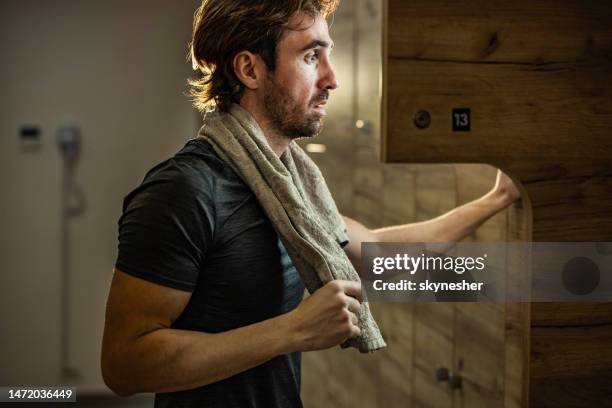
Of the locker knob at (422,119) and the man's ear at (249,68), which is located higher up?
the man's ear at (249,68)

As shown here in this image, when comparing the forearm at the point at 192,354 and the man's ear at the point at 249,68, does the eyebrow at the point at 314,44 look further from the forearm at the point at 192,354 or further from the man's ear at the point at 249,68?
the forearm at the point at 192,354

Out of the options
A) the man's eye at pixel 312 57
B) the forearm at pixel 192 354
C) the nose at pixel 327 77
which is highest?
the man's eye at pixel 312 57

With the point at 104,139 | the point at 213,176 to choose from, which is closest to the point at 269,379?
the point at 213,176

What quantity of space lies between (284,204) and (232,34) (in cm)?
25

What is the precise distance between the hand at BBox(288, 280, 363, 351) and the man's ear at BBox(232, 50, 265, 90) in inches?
12.1

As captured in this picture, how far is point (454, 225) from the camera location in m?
1.16

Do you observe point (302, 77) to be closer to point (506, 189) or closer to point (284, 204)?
point (284, 204)

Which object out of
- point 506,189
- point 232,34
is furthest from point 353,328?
point 232,34

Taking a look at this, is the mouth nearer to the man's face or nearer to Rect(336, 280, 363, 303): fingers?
the man's face

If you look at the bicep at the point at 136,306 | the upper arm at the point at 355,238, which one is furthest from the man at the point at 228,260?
the upper arm at the point at 355,238

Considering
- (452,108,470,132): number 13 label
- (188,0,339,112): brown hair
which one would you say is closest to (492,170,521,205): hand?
(452,108,470,132): number 13 label

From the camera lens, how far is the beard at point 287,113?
103cm

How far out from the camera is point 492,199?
3.52 feet

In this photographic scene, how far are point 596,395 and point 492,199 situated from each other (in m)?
0.30
